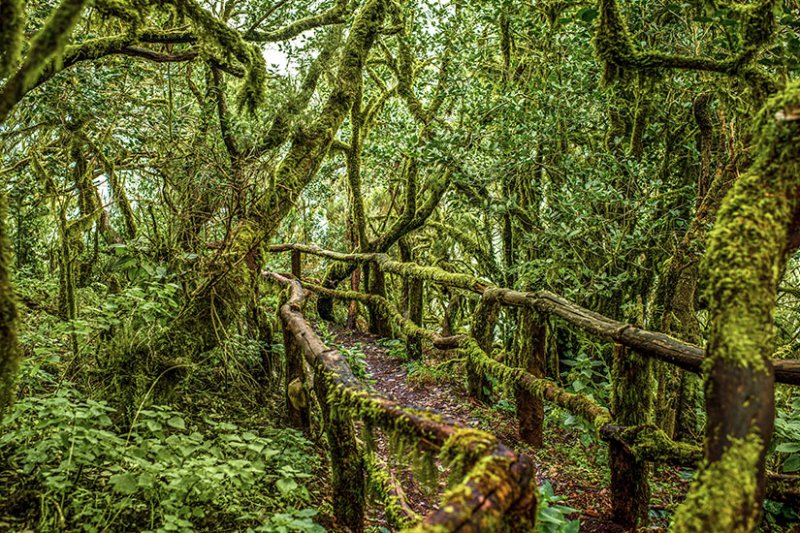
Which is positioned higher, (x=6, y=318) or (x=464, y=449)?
(x=6, y=318)

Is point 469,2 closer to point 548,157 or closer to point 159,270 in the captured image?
point 548,157

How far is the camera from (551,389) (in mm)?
4324

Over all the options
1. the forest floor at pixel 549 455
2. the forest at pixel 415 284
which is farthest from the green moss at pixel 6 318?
the forest floor at pixel 549 455

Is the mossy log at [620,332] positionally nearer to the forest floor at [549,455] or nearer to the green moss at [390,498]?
the forest floor at [549,455]

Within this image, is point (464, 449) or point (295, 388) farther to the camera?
point (295, 388)

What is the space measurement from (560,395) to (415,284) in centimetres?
440

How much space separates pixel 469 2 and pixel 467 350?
534 centimetres

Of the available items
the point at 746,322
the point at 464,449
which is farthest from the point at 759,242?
the point at 464,449

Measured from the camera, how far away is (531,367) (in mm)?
5020

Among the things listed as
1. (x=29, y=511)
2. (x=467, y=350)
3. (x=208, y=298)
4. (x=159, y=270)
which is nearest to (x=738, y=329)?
(x=29, y=511)

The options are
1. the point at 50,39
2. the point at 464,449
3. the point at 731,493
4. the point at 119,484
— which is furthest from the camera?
the point at 119,484

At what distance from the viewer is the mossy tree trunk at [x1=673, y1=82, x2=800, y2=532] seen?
1.45 meters

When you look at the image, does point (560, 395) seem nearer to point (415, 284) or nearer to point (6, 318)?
point (6, 318)

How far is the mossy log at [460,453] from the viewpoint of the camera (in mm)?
1333
